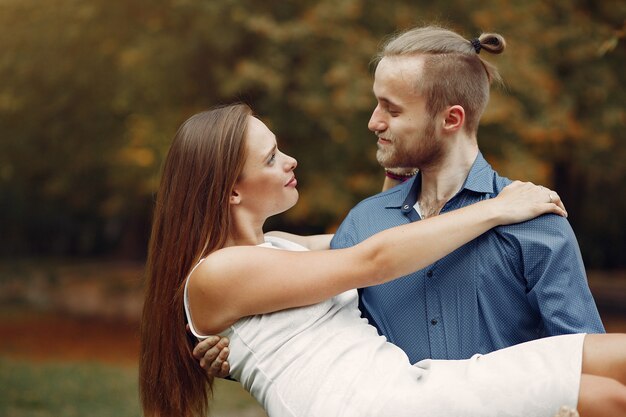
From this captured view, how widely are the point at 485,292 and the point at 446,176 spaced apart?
1.58 ft

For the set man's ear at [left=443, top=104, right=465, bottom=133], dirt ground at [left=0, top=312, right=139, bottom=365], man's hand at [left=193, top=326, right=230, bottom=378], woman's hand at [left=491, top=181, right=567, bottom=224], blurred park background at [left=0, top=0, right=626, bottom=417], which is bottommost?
dirt ground at [left=0, top=312, right=139, bottom=365]

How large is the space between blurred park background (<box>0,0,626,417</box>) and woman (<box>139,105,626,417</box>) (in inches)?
212

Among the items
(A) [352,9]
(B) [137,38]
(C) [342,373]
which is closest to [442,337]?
(C) [342,373]

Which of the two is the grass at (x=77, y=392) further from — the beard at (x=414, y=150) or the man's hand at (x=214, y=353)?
the beard at (x=414, y=150)

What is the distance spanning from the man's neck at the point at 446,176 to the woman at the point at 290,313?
0.29 m

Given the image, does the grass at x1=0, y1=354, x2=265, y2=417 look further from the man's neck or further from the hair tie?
the hair tie

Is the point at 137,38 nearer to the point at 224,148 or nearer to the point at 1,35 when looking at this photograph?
the point at 1,35

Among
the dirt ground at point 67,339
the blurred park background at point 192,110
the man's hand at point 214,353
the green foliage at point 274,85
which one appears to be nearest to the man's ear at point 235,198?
the man's hand at point 214,353

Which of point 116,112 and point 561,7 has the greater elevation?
point 561,7

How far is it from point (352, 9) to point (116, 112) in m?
4.44

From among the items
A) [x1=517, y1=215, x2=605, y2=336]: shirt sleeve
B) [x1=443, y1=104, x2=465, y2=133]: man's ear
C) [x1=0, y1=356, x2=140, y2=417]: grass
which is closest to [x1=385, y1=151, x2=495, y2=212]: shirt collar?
[x1=443, y1=104, x2=465, y2=133]: man's ear

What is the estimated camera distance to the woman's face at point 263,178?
10.2 feet

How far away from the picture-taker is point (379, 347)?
281 cm

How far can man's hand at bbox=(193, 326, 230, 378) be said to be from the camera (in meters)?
2.93
